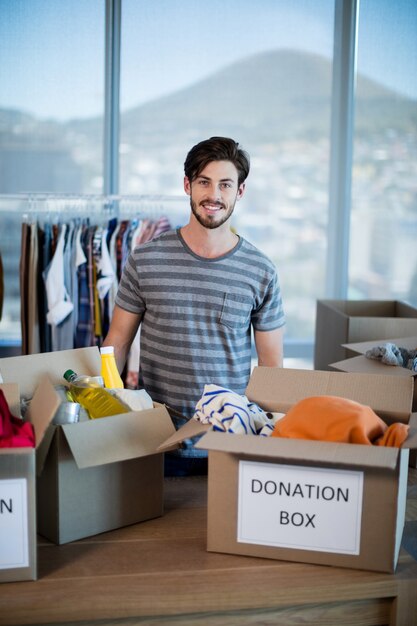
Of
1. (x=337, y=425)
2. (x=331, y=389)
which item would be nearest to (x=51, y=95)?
(x=331, y=389)

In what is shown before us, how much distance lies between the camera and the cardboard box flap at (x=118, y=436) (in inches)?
54.5

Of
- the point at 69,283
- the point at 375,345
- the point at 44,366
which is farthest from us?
the point at 69,283

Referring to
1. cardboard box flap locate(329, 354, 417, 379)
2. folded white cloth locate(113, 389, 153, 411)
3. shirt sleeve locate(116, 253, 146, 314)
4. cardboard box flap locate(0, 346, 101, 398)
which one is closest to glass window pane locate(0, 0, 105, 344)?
shirt sleeve locate(116, 253, 146, 314)

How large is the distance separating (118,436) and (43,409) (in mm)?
150

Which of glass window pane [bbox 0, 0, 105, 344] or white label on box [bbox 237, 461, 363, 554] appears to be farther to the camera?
glass window pane [bbox 0, 0, 105, 344]

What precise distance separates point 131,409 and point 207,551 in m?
0.32

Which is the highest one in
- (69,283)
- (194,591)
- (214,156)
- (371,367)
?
(214,156)

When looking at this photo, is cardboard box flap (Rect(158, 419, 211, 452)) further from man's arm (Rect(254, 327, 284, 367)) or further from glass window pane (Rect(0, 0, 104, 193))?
glass window pane (Rect(0, 0, 104, 193))

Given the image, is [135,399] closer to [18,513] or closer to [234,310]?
[18,513]

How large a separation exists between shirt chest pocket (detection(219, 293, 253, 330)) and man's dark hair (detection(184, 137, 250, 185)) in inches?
→ 13.1

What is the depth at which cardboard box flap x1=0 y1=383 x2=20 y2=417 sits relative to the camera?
4.94 feet

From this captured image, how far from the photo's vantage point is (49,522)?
1457 millimetres

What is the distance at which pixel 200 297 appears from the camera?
7.36 feet

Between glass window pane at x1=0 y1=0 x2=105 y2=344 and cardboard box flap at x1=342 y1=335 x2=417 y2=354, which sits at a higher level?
glass window pane at x1=0 y1=0 x2=105 y2=344
